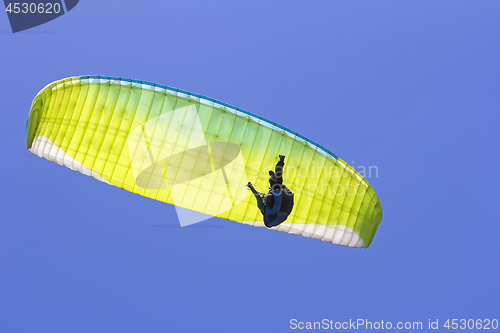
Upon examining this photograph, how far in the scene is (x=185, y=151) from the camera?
19.6 metres

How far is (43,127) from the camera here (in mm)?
20047

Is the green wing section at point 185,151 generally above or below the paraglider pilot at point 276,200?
above

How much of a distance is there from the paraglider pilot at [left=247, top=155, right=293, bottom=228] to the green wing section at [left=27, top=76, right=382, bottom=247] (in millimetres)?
1295

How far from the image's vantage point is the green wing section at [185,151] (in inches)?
757

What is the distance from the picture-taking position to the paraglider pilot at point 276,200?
1781 cm

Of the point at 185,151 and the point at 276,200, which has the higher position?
the point at 185,151

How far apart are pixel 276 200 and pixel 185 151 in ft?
11.6

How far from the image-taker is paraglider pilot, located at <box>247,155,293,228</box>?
701 inches

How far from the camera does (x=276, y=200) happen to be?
59.6 ft

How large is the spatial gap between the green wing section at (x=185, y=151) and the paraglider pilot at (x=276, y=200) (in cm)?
130

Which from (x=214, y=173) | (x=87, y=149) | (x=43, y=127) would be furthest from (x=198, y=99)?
(x=43, y=127)

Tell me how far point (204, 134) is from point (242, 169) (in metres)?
1.67

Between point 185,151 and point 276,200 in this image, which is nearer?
point 276,200

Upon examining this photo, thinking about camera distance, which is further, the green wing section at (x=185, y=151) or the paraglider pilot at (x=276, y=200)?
the green wing section at (x=185, y=151)
